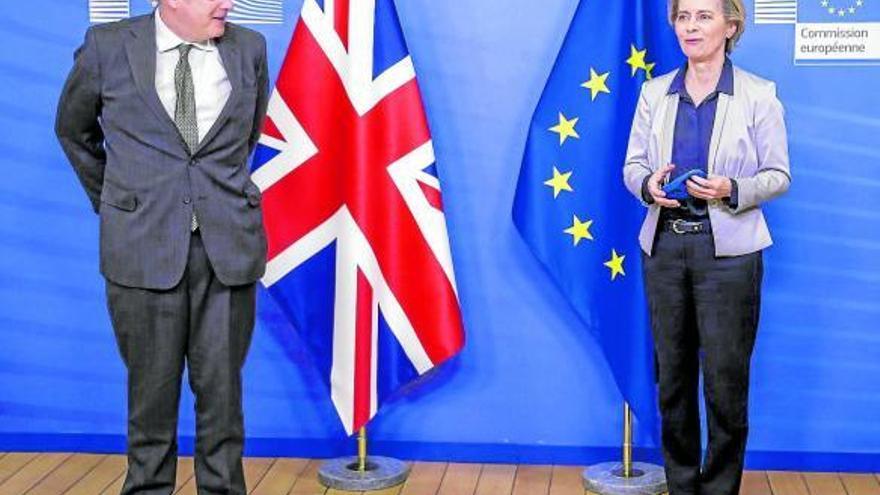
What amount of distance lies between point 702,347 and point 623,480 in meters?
0.67

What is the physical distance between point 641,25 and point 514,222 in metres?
0.68

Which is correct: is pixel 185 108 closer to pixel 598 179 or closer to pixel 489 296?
pixel 598 179

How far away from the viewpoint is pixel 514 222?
3781 millimetres

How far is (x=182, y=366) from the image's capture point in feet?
10.2

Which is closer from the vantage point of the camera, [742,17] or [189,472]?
[742,17]

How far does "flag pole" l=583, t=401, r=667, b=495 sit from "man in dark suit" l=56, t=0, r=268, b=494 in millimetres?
1183

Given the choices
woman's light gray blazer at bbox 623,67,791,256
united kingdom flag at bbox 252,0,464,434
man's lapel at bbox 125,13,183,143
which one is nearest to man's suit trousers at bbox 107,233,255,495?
man's lapel at bbox 125,13,183,143

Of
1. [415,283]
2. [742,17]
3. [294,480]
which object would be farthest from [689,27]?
[294,480]

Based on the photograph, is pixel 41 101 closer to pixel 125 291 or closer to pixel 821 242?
pixel 125 291

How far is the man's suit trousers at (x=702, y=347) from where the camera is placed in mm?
3262

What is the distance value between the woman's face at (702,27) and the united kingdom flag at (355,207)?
0.86m

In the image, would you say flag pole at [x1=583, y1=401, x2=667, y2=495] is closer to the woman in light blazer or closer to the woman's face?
the woman in light blazer

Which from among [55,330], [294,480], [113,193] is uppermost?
[113,193]

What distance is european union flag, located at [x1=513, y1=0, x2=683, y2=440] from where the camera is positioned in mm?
3670
